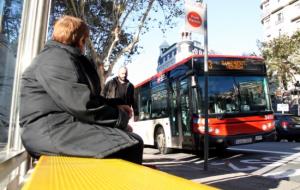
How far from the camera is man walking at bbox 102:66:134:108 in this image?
7.32m

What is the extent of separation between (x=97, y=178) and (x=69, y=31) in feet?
4.75

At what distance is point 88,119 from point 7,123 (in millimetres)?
1816

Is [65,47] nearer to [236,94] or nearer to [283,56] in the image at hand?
[236,94]

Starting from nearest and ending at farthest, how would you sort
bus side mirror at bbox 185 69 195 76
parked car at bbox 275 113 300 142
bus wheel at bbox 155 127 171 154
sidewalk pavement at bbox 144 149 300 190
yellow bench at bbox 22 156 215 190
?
1. yellow bench at bbox 22 156 215 190
2. sidewalk pavement at bbox 144 149 300 190
3. bus side mirror at bbox 185 69 195 76
4. bus wheel at bbox 155 127 171 154
5. parked car at bbox 275 113 300 142

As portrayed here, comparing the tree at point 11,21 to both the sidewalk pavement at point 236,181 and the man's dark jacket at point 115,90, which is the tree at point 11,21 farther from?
the sidewalk pavement at point 236,181

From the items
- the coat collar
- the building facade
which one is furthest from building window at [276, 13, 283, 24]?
the coat collar

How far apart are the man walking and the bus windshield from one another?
198 inches

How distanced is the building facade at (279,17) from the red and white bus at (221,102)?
49003 millimetres

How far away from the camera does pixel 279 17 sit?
223ft

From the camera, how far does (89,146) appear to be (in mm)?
2498

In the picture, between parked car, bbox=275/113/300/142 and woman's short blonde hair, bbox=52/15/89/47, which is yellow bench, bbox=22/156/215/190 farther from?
parked car, bbox=275/113/300/142

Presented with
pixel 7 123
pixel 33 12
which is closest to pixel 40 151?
pixel 7 123

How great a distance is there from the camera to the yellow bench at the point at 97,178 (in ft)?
4.63

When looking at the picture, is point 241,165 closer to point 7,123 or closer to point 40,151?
point 7,123
